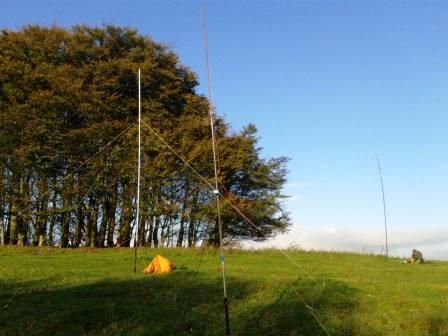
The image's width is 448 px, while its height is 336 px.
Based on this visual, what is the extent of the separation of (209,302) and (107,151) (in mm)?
20077

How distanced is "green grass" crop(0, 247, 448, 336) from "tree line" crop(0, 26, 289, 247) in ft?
40.6

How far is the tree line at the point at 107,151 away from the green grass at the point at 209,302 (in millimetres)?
12379

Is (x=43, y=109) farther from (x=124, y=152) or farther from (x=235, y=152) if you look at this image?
(x=235, y=152)

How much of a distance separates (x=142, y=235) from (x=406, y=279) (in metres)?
18.6

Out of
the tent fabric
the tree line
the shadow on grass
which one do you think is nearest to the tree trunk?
the tree line

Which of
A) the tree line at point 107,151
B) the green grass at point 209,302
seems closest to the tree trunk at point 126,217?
the tree line at point 107,151

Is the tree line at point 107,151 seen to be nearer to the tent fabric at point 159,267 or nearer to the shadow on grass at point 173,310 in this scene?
the tent fabric at point 159,267

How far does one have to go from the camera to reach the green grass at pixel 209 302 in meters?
11.3

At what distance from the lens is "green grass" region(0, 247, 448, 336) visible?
37.1ft

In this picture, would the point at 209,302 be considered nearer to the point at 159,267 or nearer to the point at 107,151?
the point at 159,267

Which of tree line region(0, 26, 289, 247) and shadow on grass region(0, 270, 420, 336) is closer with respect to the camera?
shadow on grass region(0, 270, 420, 336)

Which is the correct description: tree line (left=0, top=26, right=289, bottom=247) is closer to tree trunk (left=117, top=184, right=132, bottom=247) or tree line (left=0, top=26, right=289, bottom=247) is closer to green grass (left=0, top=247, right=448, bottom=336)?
tree trunk (left=117, top=184, right=132, bottom=247)

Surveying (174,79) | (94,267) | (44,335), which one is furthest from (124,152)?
(44,335)

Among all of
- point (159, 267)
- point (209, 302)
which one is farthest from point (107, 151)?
point (209, 302)
